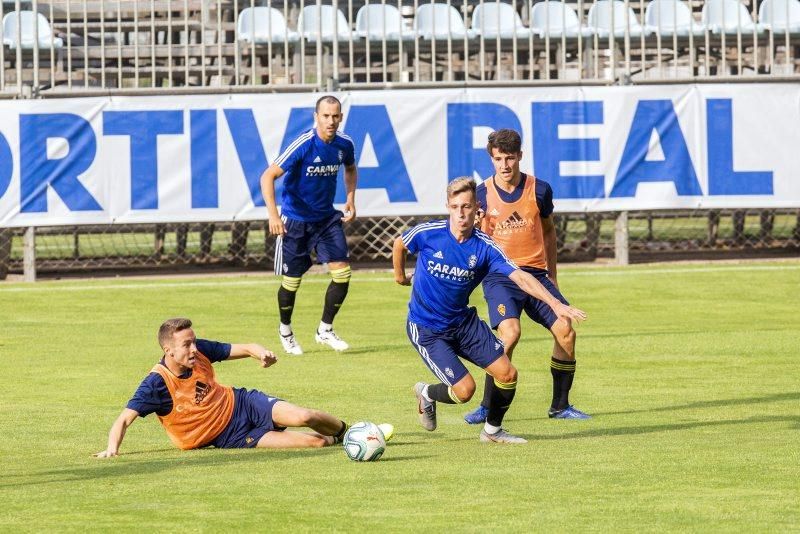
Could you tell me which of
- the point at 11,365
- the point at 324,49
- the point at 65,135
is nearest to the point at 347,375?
the point at 11,365

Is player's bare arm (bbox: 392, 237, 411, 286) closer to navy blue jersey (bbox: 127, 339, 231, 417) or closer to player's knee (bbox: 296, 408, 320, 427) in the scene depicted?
player's knee (bbox: 296, 408, 320, 427)

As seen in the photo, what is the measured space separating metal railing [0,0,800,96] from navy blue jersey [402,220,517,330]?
1097 centimetres

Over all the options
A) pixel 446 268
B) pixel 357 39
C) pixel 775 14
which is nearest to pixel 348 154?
pixel 446 268

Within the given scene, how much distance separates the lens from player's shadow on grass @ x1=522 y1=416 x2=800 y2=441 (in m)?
9.24

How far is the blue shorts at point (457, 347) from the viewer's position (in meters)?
9.17

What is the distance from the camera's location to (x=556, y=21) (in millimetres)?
22016

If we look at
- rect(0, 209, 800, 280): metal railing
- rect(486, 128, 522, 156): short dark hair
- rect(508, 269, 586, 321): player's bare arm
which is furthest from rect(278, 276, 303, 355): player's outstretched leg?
rect(0, 209, 800, 280): metal railing

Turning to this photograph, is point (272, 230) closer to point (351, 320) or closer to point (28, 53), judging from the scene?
point (351, 320)

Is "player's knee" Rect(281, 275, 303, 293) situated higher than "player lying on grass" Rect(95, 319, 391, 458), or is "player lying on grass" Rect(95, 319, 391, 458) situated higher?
"player's knee" Rect(281, 275, 303, 293)

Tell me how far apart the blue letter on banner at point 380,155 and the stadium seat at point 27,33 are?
441 cm

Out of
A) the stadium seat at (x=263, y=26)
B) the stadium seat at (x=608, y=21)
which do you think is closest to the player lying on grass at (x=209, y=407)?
the stadium seat at (x=263, y=26)

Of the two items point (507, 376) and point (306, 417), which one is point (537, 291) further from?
point (306, 417)

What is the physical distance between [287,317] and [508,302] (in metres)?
4.16

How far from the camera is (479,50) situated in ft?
70.7
